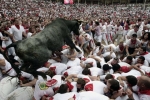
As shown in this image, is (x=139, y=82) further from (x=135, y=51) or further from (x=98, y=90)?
(x=135, y=51)

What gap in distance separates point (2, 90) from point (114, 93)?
7.85ft

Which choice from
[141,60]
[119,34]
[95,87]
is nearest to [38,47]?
[95,87]

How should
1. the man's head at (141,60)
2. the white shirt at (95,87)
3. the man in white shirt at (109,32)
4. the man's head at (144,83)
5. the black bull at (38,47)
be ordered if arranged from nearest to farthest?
the black bull at (38,47)
the man's head at (144,83)
the white shirt at (95,87)
the man's head at (141,60)
the man in white shirt at (109,32)

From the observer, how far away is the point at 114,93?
391cm

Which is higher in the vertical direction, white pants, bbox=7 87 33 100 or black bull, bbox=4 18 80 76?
black bull, bbox=4 18 80 76

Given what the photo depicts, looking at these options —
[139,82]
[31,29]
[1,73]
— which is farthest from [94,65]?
[31,29]

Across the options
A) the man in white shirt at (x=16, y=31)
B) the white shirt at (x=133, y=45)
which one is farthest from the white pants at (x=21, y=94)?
the white shirt at (x=133, y=45)

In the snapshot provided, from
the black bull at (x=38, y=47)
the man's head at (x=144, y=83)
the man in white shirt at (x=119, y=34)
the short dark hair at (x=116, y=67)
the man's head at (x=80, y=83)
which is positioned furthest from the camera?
the man in white shirt at (x=119, y=34)

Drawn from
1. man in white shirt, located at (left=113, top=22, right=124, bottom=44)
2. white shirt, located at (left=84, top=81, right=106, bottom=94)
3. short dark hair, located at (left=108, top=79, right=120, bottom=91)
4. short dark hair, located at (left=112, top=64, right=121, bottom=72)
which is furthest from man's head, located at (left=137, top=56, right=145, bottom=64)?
man in white shirt, located at (left=113, top=22, right=124, bottom=44)

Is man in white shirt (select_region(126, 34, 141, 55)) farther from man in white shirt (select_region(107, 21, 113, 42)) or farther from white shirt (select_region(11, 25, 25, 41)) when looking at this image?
man in white shirt (select_region(107, 21, 113, 42))

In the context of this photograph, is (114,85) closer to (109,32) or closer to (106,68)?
(106,68)

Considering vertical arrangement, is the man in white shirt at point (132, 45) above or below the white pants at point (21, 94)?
above

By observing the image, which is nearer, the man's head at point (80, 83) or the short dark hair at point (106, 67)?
the man's head at point (80, 83)

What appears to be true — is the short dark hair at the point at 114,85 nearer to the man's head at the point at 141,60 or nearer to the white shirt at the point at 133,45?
the man's head at the point at 141,60
